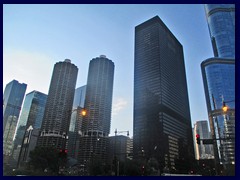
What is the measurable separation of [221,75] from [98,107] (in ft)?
341

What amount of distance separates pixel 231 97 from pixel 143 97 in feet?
215

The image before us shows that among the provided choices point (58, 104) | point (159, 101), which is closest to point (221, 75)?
point (159, 101)

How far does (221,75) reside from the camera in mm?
160750

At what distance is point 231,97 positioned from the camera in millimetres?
152625

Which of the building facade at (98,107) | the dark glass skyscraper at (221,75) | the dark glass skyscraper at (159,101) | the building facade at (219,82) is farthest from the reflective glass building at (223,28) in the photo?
the building facade at (98,107)

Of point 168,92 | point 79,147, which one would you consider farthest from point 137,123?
point 79,147

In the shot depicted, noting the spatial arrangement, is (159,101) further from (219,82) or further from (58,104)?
(58,104)

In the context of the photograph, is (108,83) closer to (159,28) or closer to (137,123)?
(137,123)

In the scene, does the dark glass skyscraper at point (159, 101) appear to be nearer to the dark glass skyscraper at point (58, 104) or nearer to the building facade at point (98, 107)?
the building facade at point (98, 107)

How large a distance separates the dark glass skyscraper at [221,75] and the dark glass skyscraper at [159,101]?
81.9ft

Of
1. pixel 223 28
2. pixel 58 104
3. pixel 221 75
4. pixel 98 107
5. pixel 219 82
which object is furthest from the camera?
pixel 223 28

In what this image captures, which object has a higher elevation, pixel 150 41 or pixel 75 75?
pixel 150 41

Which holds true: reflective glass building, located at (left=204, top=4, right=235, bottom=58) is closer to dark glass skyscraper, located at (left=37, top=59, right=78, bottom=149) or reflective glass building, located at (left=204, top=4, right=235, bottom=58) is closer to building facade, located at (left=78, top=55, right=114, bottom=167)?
building facade, located at (left=78, top=55, right=114, bottom=167)

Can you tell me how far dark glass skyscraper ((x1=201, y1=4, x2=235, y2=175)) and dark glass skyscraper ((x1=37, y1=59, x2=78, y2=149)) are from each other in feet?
339
